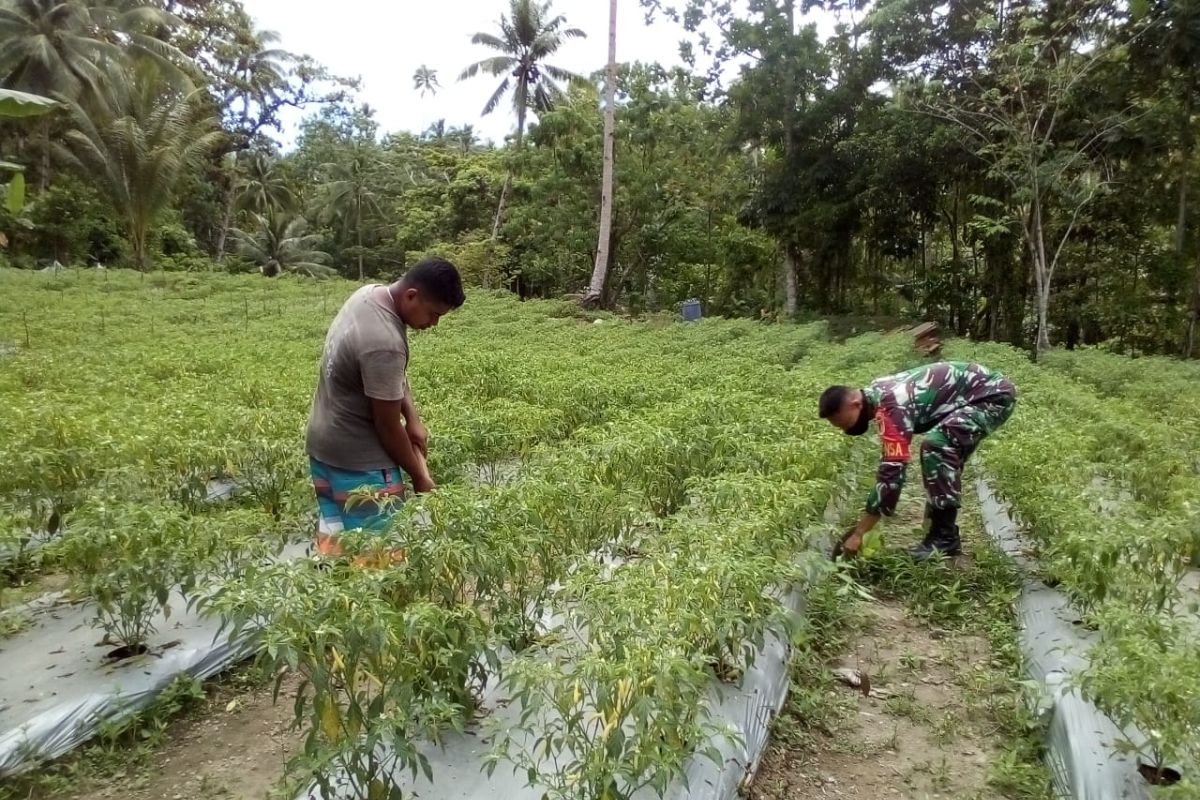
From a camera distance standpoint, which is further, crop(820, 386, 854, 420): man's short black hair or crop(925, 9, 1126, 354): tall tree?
crop(925, 9, 1126, 354): tall tree

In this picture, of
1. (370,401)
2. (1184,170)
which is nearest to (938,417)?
(370,401)

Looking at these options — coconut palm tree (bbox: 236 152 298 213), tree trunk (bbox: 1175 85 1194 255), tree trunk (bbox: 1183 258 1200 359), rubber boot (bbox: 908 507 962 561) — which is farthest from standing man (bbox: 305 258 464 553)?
coconut palm tree (bbox: 236 152 298 213)

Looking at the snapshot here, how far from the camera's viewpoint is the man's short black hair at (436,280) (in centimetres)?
306

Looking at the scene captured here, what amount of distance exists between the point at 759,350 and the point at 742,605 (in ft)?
32.4

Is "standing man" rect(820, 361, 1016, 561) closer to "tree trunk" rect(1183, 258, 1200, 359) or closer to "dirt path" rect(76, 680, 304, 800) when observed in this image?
"dirt path" rect(76, 680, 304, 800)

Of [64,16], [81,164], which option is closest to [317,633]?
[81,164]

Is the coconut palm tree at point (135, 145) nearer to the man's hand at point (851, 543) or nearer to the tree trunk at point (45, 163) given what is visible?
the tree trunk at point (45, 163)

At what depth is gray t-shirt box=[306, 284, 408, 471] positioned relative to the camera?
3.04 m

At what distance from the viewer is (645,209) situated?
76.5ft

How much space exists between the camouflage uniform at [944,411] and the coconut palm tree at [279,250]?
30.3 metres

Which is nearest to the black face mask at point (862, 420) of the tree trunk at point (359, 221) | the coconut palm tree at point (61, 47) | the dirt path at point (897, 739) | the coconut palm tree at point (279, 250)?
the dirt path at point (897, 739)

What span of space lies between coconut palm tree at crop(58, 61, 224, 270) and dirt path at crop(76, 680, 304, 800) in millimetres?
21795

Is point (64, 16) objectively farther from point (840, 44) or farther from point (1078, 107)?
point (1078, 107)

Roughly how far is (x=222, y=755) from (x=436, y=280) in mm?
1927
